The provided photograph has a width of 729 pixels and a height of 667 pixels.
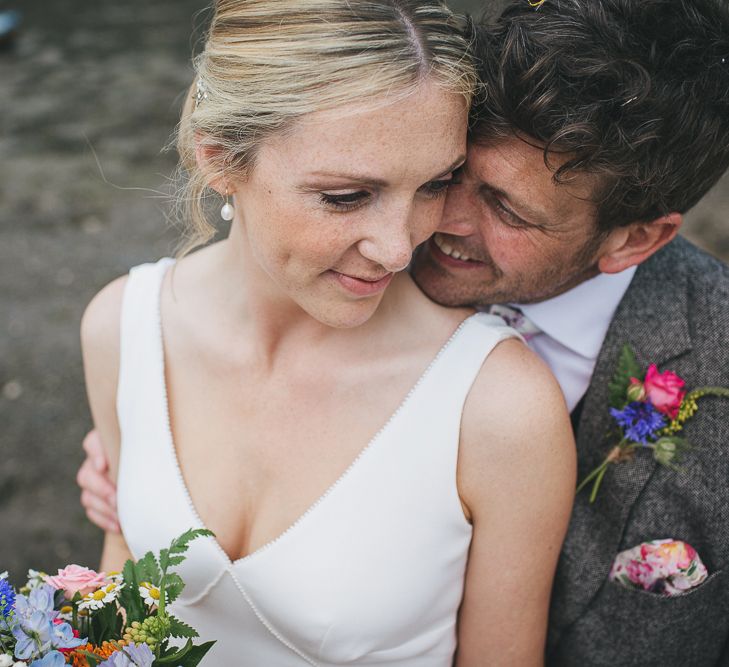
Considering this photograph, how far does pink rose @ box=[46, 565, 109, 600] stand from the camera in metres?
1.60

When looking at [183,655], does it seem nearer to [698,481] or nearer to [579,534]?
[579,534]

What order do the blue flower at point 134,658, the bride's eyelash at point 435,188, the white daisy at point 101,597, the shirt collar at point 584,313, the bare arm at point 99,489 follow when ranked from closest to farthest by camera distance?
the blue flower at point 134,658 < the white daisy at point 101,597 < the bride's eyelash at point 435,188 < the shirt collar at point 584,313 < the bare arm at point 99,489

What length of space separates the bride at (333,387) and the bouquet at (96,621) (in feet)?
1.57

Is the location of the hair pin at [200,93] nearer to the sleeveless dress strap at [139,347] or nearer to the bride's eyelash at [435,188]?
the bride's eyelash at [435,188]

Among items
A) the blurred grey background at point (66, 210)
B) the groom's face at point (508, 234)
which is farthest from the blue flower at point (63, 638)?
the groom's face at point (508, 234)

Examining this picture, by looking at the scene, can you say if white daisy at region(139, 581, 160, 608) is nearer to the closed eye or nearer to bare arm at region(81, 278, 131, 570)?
bare arm at region(81, 278, 131, 570)

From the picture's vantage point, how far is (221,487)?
219 cm

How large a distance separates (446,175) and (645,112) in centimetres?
50

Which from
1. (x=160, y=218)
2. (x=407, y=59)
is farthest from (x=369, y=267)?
(x=160, y=218)

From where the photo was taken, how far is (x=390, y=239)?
5.87 ft

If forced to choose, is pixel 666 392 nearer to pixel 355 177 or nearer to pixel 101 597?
pixel 355 177

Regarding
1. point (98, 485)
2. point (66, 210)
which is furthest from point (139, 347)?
point (66, 210)

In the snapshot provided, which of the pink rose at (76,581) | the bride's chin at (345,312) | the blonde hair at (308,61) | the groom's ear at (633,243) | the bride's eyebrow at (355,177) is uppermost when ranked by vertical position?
the blonde hair at (308,61)

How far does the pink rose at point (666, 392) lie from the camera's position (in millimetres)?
2158
